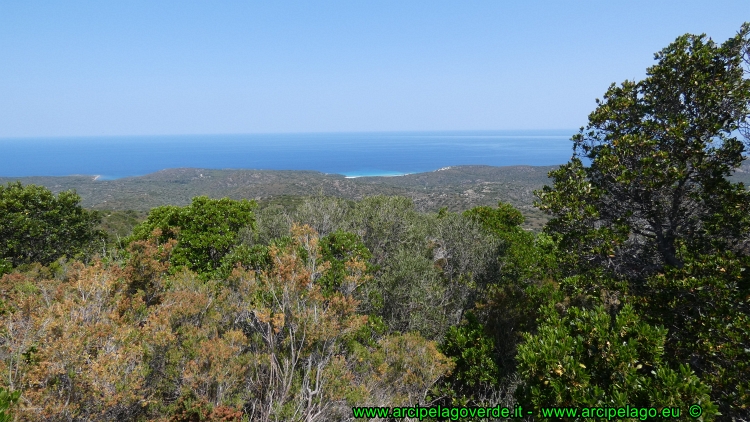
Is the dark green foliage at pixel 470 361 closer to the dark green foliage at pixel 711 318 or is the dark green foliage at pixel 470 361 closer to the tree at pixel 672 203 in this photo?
the tree at pixel 672 203

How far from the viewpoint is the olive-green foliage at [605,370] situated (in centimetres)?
547

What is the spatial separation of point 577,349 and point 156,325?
9950 mm

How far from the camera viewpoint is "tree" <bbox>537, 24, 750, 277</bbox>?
8.90 metres

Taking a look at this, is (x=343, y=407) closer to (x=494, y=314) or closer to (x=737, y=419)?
(x=737, y=419)

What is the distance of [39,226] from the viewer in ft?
71.6

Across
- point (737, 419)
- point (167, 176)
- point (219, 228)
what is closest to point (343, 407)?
point (737, 419)

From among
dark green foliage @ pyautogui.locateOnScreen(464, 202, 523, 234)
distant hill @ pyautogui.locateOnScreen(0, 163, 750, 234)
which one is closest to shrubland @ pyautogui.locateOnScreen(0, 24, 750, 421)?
dark green foliage @ pyautogui.locateOnScreen(464, 202, 523, 234)

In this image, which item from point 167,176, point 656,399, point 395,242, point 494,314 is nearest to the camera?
point 656,399

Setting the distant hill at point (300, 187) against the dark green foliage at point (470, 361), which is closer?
the dark green foliage at point (470, 361)

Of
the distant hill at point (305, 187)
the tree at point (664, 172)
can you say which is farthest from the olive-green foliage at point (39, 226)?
the distant hill at point (305, 187)

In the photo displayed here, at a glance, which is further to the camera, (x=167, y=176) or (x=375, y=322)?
(x=167, y=176)

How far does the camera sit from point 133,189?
451 ft

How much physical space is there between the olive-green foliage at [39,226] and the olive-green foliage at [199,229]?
7.25 metres

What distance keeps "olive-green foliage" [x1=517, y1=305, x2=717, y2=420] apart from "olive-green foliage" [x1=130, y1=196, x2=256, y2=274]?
1553 cm
